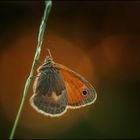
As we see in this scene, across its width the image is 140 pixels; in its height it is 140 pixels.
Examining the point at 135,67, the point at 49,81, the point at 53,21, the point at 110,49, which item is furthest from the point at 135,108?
the point at 49,81

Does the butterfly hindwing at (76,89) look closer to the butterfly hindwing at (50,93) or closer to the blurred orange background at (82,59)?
the butterfly hindwing at (50,93)

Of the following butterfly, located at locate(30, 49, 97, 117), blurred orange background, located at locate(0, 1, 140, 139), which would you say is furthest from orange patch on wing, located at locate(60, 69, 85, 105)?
blurred orange background, located at locate(0, 1, 140, 139)

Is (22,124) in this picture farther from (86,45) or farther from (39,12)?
(39,12)

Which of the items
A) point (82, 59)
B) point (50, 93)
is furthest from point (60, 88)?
point (82, 59)

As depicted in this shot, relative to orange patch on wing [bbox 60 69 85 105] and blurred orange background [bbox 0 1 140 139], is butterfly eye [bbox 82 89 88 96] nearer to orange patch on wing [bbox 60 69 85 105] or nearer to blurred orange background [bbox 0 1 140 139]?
orange patch on wing [bbox 60 69 85 105]

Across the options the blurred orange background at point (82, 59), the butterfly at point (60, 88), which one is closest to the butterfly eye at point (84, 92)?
the butterfly at point (60, 88)

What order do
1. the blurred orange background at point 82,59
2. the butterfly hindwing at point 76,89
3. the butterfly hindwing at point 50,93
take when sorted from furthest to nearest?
the blurred orange background at point 82,59 → the butterfly hindwing at point 76,89 → the butterfly hindwing at point 50,93

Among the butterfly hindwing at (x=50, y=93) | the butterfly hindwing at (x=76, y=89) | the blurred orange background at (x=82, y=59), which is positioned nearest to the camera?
the butterfly hindwing at (x=50, y=93)

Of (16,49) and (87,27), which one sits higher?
(87,27)
